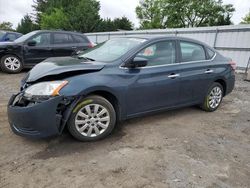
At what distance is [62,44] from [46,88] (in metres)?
6.42

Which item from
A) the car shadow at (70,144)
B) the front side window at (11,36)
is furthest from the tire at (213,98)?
the front side window at (11,36)

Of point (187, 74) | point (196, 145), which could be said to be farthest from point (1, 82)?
point (196, 145)

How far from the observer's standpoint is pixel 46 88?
3.27 meters

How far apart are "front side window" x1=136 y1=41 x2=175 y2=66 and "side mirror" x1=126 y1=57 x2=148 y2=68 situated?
0.19 metres

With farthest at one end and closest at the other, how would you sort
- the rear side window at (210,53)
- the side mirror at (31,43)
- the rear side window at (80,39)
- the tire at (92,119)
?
the rear side window at (80,39), the side mirror at (31,43), the rear side window at (210,53), the tire at (92,119)

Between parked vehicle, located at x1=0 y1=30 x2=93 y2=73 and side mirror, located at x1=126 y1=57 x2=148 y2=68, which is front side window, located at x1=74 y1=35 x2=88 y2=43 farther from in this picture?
side mirror, located at x1=126 y1=57 x2=148 y2=68

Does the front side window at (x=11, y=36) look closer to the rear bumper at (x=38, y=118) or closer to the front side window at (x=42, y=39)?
the front side window at (x=42, y=39)

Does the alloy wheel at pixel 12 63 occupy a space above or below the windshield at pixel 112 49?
below

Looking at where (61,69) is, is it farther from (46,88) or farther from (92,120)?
(92,120)

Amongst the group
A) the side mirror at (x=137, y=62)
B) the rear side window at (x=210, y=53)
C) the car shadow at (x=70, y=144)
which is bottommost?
the car shadow at (x=70, y=144)

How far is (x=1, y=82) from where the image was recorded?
750 centimetres

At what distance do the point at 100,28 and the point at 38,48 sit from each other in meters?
25.5

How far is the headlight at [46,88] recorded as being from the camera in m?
3.23

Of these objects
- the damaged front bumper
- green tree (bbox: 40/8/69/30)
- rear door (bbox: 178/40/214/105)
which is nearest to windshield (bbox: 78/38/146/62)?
rear door (bbox: 178/40/214/105)
